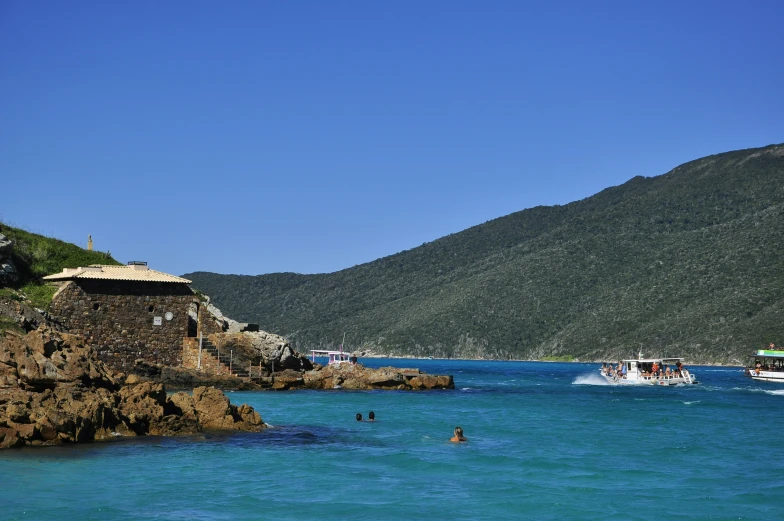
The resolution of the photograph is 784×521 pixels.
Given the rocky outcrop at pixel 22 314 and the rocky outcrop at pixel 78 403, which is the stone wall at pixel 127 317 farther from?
the rocky outcrop at pixel 78 403

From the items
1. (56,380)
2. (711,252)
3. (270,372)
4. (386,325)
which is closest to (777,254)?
(711,252)

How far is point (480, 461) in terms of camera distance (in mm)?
23188

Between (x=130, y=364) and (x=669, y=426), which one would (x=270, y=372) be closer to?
(x=130, y=364)

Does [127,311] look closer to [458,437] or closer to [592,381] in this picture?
[458,437]

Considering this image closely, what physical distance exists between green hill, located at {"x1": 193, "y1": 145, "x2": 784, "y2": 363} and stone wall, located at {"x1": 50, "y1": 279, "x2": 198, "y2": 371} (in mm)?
71673

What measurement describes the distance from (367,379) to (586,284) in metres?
81.9

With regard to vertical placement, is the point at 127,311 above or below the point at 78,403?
above

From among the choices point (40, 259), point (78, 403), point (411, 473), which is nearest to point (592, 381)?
point (40, 259)

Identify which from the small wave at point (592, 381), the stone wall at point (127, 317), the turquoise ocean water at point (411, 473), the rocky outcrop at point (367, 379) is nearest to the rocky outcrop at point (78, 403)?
the turquoise ocean water at point (411, 473)

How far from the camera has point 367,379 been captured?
52.1 meters

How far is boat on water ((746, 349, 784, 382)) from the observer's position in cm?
7388

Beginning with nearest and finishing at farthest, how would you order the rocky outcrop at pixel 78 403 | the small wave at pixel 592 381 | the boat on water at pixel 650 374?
the rocky outcrop at pixel 78 403, the boat on water at pixel 650 374, the small wave at pixel 592 381

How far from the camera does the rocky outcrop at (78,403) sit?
20609 mm

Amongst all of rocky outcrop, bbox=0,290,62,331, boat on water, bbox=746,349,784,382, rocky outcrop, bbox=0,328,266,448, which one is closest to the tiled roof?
rocky outcrop, bbox=0,290,62,331
